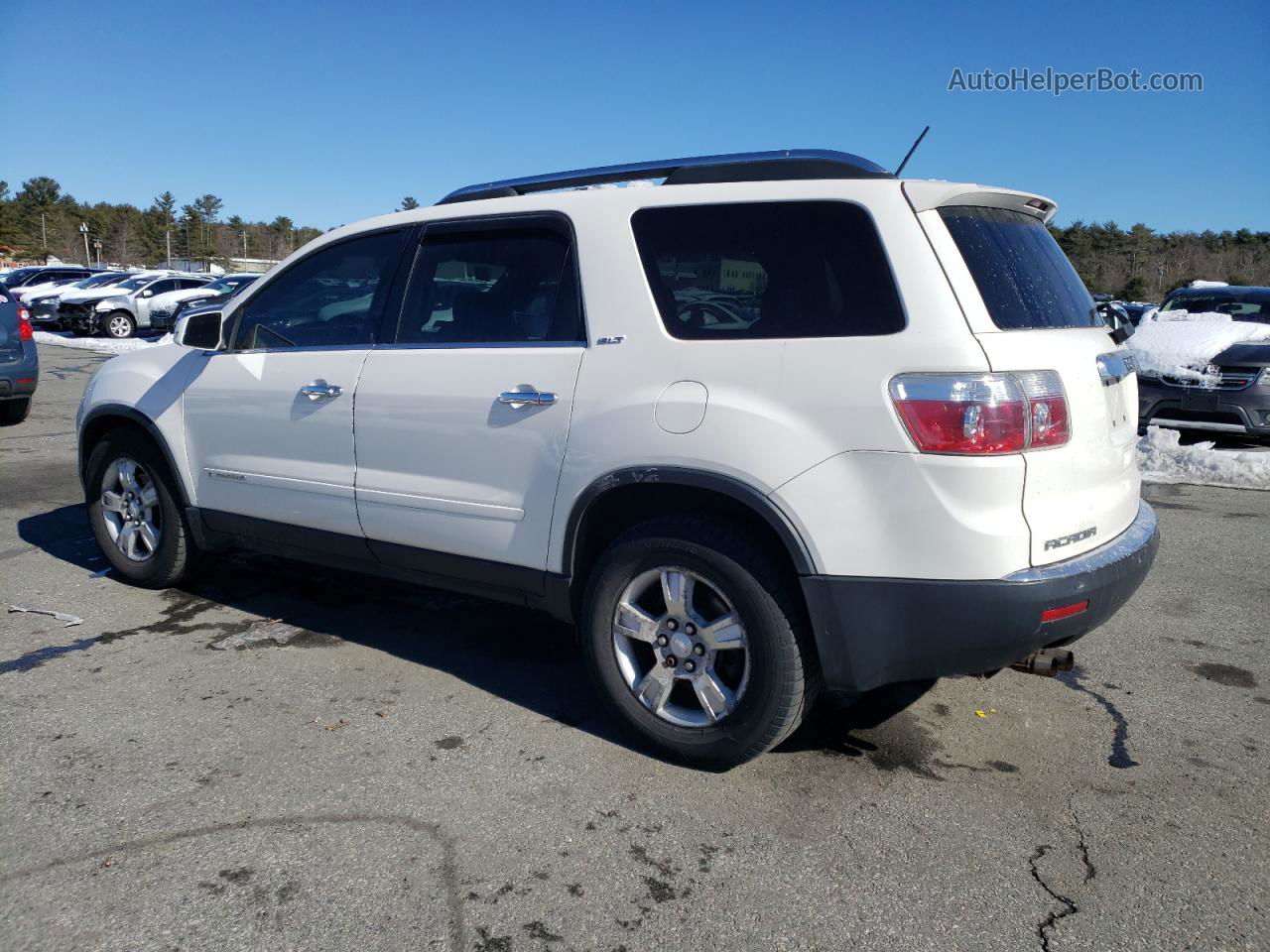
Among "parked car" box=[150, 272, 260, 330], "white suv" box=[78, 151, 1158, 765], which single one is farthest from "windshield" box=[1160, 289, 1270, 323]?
"parked car" box=[150, 272, 260, 330]

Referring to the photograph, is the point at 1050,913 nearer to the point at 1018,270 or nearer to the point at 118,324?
the point at 1018,270

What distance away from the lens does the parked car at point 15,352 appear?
10.2 metres

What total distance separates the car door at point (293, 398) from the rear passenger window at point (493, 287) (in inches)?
7.9

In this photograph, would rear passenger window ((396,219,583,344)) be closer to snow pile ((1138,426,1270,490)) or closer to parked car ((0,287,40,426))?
snow pile ((1138,426,1270,490))

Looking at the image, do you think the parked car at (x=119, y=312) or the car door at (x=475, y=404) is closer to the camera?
the car door at (x=475, y=404)

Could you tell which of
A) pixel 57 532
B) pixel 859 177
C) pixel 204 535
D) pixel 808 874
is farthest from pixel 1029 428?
pixel 57 532

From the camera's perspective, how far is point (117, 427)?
17.6ft

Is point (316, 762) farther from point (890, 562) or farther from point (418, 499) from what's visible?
point (890, 562)

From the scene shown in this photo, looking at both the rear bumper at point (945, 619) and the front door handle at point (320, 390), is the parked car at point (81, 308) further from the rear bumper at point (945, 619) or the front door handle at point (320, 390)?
the rear bumper at point (945, 619)

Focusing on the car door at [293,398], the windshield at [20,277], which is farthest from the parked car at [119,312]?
the car door at [293,398]

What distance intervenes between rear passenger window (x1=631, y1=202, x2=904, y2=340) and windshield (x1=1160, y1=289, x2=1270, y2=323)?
9.92 metres

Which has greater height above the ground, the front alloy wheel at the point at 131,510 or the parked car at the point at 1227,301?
the parked car at the point at 1227,301

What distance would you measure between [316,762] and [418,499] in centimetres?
107

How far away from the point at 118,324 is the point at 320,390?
25.0 metres
